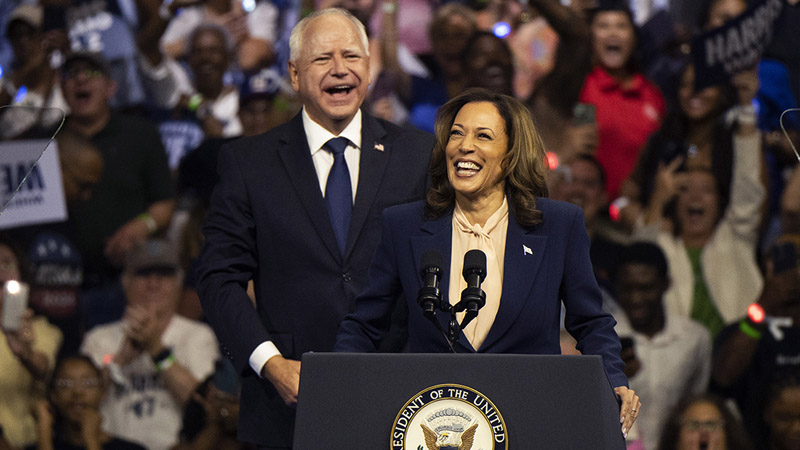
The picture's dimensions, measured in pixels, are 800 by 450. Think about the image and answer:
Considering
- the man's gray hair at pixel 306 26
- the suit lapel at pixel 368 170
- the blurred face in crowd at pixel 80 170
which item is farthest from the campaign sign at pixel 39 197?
the suit lapel at pixel 368 170

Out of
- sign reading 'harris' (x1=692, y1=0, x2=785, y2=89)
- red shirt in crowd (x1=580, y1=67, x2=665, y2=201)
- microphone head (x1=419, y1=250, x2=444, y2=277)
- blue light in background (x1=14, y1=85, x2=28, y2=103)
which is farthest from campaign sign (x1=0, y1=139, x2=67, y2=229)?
sign reading 'harris' (x1=692, y1=0, x2=785, y2=89)

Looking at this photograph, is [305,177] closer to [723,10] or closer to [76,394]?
[76,394]

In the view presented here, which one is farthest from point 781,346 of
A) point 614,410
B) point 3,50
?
point 3,50

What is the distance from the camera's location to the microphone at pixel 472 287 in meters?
1.81

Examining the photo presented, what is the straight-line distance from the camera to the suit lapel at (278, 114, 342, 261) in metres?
2.53

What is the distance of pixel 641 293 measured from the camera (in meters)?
4.68

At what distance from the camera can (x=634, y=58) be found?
4980 millimetres

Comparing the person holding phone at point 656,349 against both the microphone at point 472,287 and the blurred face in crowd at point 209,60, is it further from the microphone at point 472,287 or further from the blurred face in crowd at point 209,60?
the microphone at point 472,287

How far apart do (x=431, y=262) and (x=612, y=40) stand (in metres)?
3.34

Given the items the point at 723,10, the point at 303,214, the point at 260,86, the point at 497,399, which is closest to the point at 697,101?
the point at 723,10

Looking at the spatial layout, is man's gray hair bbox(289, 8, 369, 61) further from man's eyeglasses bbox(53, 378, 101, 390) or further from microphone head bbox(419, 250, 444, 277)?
man's eyeglasses bbox(53, 378, 101, 390)

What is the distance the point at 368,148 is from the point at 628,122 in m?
2.51

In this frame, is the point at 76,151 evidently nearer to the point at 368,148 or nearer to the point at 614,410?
the point at 368,148

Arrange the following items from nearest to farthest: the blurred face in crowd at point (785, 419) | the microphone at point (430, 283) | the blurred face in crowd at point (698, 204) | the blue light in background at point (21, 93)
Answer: the microphone at point (430, 283), the blurred face in crowd at point (785, 419), the blurred face in crowd at point (698, 204), the blue light in background at point (21, 93)
